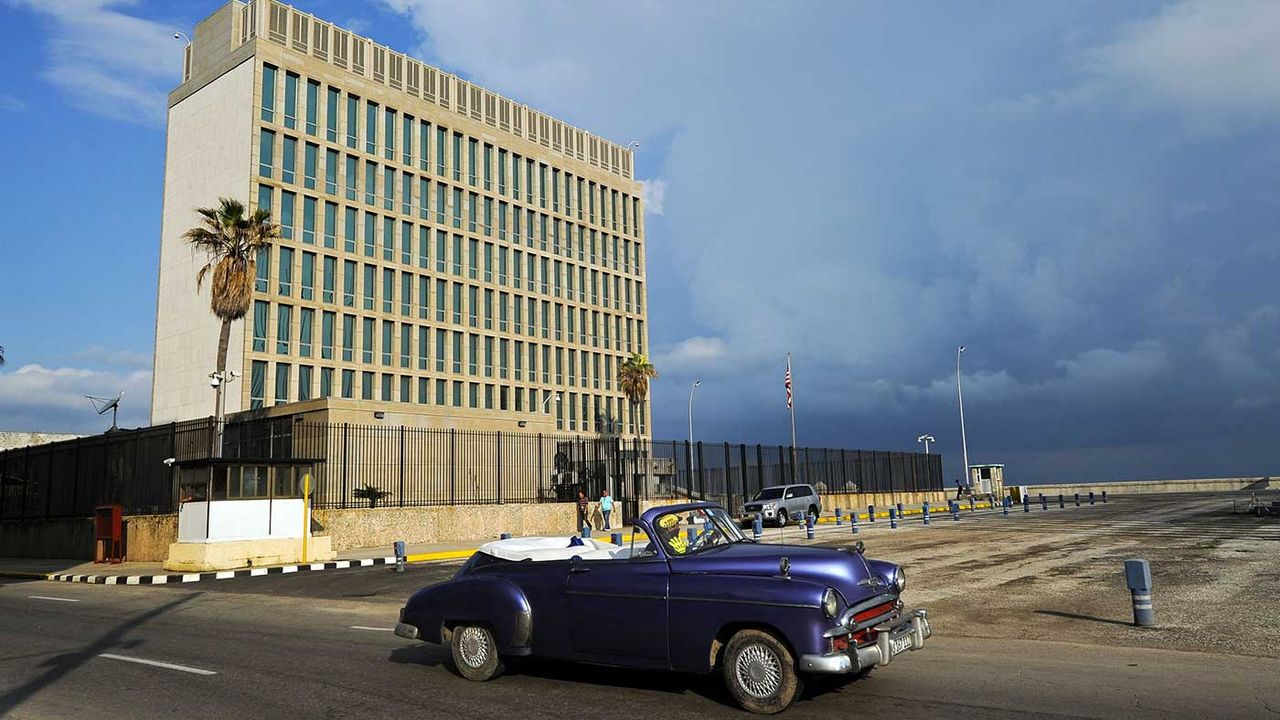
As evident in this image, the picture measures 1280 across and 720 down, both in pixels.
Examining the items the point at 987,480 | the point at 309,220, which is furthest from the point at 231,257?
the point at 987,480

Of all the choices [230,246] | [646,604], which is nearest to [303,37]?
[230,246]

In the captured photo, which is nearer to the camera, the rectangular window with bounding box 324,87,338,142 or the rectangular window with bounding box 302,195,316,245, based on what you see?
the rectangular window with bounding box 302,195,316,245

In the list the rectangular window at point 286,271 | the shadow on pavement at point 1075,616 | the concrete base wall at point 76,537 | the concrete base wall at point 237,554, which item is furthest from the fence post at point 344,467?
the rectangular window at point 286,271

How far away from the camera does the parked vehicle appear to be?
36594mm

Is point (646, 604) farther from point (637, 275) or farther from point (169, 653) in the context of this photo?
point (637, 275)

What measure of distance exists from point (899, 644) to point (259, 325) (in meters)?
52.6

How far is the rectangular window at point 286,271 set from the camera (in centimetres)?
5434

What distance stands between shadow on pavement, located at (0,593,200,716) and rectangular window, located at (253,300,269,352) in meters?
42.1

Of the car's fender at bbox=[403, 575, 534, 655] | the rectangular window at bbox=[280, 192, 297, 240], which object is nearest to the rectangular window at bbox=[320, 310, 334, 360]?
the rectangular window at bbox=[280, 192, 297, 240]

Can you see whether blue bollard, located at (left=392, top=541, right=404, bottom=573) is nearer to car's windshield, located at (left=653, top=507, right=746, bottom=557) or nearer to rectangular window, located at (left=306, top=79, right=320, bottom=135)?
car's windshield, located at (left=653, top=507, right=746, bottom=557)

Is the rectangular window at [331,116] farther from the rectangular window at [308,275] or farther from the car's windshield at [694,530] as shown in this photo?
the car's windshield at [694,530]

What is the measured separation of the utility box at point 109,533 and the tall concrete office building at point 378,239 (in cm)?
1465

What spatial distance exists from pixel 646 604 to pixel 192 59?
210ft

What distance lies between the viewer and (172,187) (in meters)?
58.2
